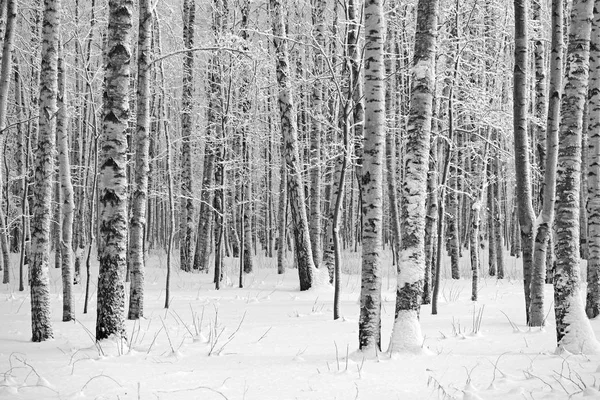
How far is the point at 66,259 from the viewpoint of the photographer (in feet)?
27.6

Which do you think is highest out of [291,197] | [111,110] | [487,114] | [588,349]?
[487,114]

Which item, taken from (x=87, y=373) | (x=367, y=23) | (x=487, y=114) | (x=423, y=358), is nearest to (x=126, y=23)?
(x=367, y=23)

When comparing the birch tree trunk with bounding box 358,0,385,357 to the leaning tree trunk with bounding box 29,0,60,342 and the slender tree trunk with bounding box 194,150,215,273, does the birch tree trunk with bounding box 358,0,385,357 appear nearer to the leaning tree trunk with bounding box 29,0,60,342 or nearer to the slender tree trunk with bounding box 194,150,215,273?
the leaning tree trunk with bounding box 29,0,60,342

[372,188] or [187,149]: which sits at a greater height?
[187,149]

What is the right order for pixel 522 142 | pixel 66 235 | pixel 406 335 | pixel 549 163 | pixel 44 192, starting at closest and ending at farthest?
1. pixel 406 335
2. pixel 549 163
3. pixel 44 192
4. pixel 522 142
5. pixel 66 235

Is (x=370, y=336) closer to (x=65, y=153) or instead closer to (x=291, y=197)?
(x=65, y=153)

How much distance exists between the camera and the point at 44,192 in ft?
23.2

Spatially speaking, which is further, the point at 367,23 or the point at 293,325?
the point at 293,325

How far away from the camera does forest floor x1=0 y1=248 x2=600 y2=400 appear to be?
12.9 feet

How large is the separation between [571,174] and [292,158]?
25.7 feet

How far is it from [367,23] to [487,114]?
205 inches

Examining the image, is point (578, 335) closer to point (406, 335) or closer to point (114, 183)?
point (406, 335)

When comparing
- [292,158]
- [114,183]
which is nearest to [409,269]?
[114,183]

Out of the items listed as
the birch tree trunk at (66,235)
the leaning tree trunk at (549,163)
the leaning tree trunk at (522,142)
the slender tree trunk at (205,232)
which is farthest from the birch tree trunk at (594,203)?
the slender tree trunk at (205,232)
